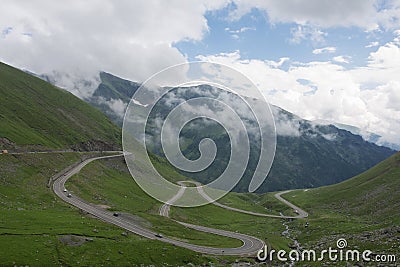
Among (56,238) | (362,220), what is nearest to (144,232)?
(56,238)

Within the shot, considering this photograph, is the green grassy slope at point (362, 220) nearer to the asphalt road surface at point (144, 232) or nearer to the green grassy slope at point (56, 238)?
the asphalt road surface at point (144, 232)

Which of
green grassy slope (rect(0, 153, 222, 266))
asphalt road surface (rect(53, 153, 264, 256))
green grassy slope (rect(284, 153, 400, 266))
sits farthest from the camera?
asphalt road surface (rect(53, 153, 264, 256))

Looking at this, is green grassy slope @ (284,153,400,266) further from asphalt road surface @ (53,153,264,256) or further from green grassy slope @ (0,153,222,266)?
green grassy slope @ (0,153,222,266)

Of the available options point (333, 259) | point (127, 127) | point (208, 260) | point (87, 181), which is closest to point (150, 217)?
point (208, 260)

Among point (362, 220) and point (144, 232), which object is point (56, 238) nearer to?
point (144, 232)

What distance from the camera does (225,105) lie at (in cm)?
3020

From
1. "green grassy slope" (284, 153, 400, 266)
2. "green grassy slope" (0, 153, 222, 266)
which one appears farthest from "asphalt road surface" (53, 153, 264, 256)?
"green grassy slope" (284, 153, 400, 266)

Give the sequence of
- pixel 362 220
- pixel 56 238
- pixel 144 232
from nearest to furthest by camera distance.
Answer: pixel 56 238, pixel 144 232, pixel 362 220

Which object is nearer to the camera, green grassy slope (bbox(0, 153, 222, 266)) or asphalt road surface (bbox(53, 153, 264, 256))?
green grassy slope (bbox(0, 153, 222, 266))

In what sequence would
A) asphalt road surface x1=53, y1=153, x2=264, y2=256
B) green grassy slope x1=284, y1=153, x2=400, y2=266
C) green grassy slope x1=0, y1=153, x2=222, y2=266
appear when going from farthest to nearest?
asphalt road surface x1=53, y1=153, x2=264, y2=256, green grassy slope x1=284, y1=153, x2=400, y2=266, green grassy slope x1=0, y1=153, x2=222, y2=266

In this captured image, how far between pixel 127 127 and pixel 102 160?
169324 mm

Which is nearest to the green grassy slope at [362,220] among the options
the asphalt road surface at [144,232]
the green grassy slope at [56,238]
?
the asphalt road surface at [144,232]

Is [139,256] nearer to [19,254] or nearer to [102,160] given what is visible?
[19,254]

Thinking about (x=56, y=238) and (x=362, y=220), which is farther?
(x=362, y=220)
